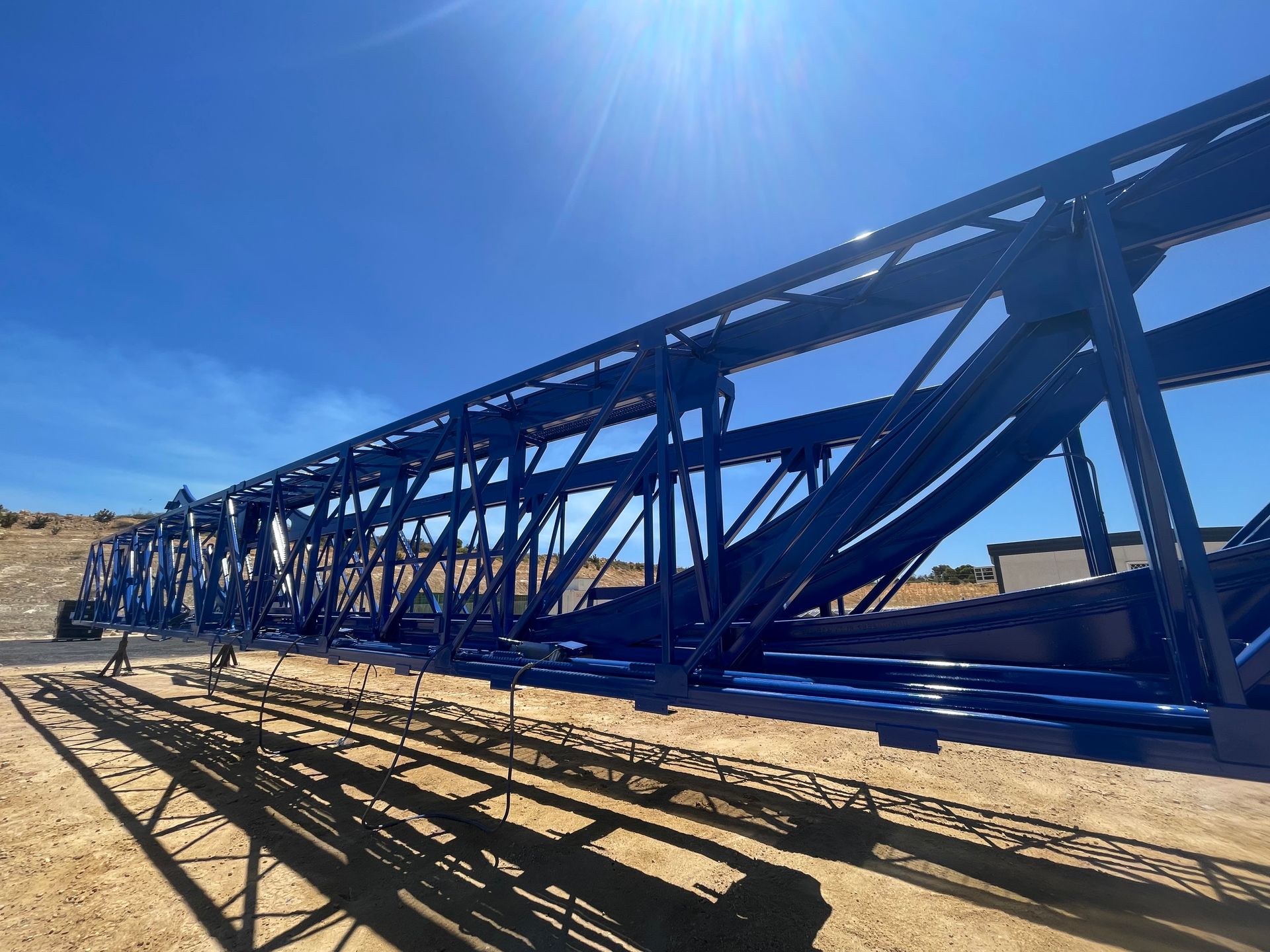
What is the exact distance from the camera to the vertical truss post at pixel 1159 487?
8.02 feet

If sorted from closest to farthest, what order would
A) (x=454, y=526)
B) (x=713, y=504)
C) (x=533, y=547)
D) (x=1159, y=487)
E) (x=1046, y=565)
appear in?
1. (x=1159, y=487)
2. (x=713, y=504)
3. (x=454, y=526)
4. (x=533, y=547)
5. (x=1046, y=565)

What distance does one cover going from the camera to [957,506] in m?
Result: 4.59

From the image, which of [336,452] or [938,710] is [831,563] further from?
[336,452]

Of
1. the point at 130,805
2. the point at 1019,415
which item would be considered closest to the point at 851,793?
the point at 1019,415

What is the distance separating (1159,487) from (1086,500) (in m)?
2.85

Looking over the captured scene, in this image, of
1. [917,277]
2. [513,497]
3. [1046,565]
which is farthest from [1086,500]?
[1046,565]

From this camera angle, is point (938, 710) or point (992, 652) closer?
point (938, 710)

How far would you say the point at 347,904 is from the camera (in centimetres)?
423

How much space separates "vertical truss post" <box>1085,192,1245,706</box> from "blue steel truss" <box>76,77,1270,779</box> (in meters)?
0.01

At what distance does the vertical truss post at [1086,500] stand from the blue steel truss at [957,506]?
0.06 feet

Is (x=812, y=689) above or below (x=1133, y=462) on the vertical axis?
below

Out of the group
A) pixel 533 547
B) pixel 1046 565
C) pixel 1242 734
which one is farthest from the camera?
pixel 1046 565

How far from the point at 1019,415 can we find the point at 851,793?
5.04 m

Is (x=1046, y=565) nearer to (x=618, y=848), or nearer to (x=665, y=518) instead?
(x=618, y=848)
